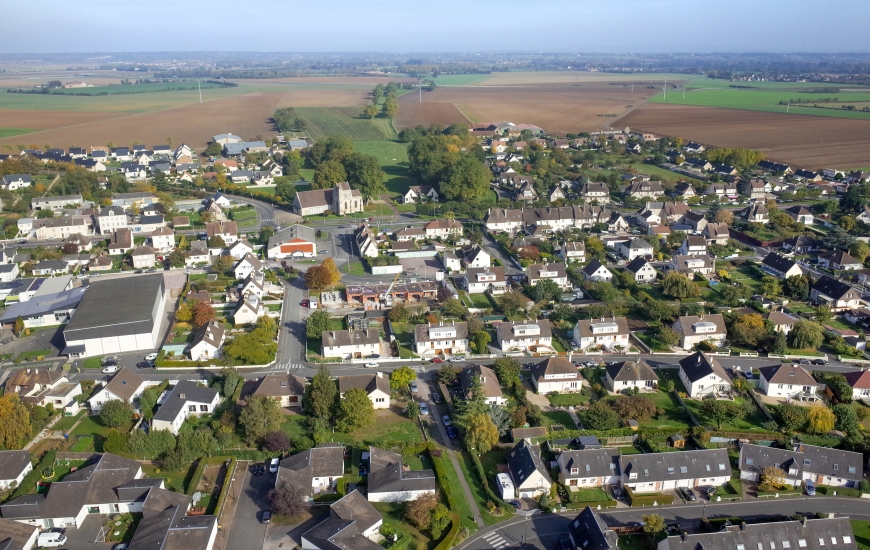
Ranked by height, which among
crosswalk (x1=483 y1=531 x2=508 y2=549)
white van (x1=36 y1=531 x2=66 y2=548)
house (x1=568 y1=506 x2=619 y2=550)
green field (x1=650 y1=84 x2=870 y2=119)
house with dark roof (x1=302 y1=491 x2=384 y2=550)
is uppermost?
green field (x1=650 y1=84 x2=870 y2=119)

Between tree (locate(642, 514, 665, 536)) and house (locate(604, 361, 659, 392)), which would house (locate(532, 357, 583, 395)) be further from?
tree (locate(642, 514, 665, 536))

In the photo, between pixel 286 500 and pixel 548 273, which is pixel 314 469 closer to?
pixel 286 500

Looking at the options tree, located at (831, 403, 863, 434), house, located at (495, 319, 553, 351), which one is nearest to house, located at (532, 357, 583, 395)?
house, located at (495, 319, 553, 351)

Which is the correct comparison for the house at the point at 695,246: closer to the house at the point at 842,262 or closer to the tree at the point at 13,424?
the house at the point at 842,262

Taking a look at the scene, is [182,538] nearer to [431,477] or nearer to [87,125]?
[431,477]

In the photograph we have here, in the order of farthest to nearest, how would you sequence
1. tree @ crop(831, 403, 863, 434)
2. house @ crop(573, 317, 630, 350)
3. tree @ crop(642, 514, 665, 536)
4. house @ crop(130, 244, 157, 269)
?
1. house @ crop(130, 244, 157, 269)
2. house @ crop(573, 317, 630, 350)
3. tree @ crop(831, 403, 863, 434)
4. tree @ crop(642, 514, 665, 536)

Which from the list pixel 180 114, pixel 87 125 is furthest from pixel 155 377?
pixel 180 114
